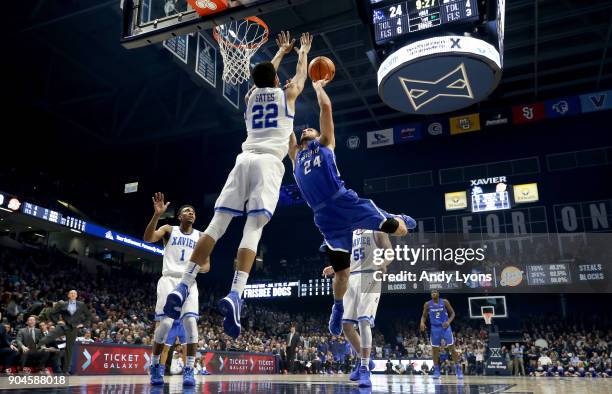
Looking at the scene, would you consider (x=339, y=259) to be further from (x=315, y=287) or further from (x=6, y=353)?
(x=315, y=287)

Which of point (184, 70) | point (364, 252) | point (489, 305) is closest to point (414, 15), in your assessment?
point (364, 252)

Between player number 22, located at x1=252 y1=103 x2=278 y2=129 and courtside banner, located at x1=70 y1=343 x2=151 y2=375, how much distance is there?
9.28 m

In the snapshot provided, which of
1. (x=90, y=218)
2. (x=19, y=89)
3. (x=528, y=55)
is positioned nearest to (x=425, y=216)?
(x=528, y=55)

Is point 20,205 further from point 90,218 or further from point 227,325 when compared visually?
point 227,325

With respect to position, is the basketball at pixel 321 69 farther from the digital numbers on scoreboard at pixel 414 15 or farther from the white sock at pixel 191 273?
the digital numbers on scoreboard at pixel 414 15

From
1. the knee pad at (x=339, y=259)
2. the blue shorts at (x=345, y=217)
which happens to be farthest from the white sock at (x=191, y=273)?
the knee pad at (x=339, y=259)

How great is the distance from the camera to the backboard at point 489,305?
20.7 meters

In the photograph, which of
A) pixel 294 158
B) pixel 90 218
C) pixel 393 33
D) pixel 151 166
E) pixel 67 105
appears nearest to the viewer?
pixel 294 158

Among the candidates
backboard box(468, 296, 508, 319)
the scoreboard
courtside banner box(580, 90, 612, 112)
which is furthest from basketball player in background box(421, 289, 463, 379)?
courtside banner box(580, 90, 612, 112)

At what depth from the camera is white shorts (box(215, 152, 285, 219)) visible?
3.90 m

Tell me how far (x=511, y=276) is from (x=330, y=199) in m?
20.0

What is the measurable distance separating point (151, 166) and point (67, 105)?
528cm

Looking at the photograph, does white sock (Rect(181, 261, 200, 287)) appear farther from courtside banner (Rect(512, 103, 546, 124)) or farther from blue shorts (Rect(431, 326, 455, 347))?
courtside banner (Rect(512, 103, 546, 124))

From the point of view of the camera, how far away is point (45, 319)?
11.1 metres
